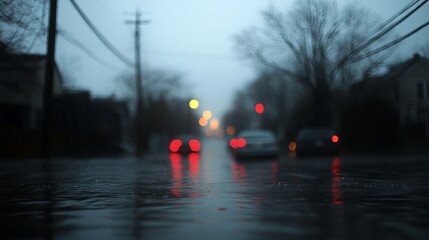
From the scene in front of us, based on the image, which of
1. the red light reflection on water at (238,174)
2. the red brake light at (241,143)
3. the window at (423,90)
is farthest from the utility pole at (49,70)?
the window at (423,90)

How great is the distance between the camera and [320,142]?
77.1 ft

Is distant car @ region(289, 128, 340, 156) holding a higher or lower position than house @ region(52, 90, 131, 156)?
lower

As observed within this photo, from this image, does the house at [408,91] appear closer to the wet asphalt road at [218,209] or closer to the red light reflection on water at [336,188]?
the red light reflection on water at [336,188]

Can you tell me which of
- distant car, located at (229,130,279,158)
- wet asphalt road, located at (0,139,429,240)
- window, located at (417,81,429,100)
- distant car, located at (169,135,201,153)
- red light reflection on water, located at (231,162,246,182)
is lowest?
wet asphalt road, located at (0,139,429,240)

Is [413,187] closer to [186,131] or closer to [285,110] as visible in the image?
[285,110]

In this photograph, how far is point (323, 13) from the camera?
25859 mm

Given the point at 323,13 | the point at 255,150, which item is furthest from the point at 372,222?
the point at 323,13

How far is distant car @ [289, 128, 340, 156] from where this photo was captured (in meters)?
23.5

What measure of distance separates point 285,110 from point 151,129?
17.0 meters

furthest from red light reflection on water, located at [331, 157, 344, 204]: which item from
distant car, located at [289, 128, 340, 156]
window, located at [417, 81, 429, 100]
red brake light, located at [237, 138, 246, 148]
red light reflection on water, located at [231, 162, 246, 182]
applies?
window, located at [417, 81, 429, 100]

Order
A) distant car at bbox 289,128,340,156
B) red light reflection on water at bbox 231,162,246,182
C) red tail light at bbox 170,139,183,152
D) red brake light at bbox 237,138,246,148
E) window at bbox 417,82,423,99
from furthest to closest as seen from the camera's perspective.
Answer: red tail light at bbox 170,139,183,152 → window at bbox 417,82,423,99 → distant car at bbox 289,128,340,156 → red brake light at bbox 237,138,246,148 → red light reflection on water at bbox 231,162,246,182

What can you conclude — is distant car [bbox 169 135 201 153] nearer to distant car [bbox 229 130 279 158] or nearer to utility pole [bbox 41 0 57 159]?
distant car [bbox 229 130 279 158]

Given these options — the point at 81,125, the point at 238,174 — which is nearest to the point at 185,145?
the point at 81,125

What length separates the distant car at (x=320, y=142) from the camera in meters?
23.5
